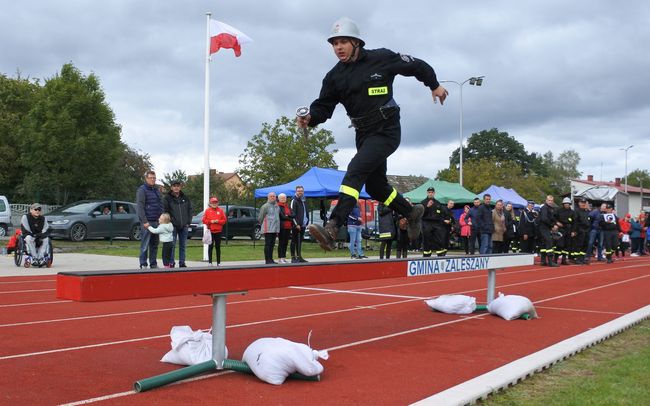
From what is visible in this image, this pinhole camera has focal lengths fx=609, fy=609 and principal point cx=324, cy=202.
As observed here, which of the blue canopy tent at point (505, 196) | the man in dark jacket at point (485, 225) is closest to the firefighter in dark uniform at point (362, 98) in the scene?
the man in dark jacket at point (485, 225)

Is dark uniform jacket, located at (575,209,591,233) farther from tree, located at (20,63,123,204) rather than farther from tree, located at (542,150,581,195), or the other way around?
tree, located at (542,150,581,195)

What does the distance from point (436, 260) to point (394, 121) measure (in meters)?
1.87

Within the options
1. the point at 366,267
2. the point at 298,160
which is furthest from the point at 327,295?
the point at 298,160

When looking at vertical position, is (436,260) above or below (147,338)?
above

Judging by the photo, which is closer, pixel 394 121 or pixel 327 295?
pixel 394 121

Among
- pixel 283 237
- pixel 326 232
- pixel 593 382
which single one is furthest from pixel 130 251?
pixel 593 382

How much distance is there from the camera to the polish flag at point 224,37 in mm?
18797

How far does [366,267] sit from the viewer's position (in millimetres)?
5504

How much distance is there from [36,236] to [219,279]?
11806 mm

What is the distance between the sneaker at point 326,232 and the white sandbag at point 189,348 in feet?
4.05

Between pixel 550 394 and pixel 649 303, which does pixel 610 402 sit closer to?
pixel 550 394

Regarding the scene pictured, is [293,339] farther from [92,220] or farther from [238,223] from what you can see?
[238,223]

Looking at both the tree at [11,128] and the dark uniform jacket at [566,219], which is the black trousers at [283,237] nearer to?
the dark uniform jacket at [566,219]

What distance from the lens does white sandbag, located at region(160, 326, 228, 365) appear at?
4906mm
